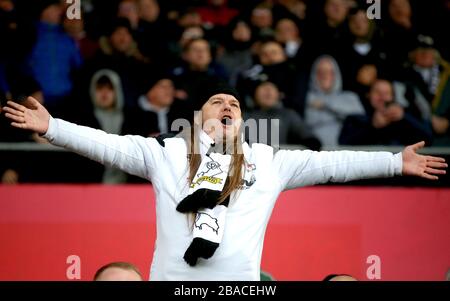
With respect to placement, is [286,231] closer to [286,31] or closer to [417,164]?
[417,164]

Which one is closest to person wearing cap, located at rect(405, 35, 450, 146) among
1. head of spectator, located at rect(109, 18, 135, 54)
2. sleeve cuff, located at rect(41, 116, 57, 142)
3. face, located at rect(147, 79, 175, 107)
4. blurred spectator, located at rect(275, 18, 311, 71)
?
blurred spectator, located at rect(275, 18, 311, 71)

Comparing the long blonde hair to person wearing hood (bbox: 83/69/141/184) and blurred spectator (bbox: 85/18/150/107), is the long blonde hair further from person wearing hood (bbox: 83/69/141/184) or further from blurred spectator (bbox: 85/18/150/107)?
blurred spectator (bbox: 85/18/150/107)

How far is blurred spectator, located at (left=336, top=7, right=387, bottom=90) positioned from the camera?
1044 cm

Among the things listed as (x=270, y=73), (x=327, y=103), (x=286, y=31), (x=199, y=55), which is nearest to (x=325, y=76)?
(x=327, y=103)

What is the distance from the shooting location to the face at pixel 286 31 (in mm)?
10938

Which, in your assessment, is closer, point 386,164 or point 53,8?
point 386,164

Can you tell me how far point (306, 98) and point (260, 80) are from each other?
1.72 feet

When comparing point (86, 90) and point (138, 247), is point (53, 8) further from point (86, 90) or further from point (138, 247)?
point (138, 247)

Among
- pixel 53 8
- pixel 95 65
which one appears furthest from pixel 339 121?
pixel 53 8

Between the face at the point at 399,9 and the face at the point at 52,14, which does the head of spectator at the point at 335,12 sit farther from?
the face at the point at 52,14

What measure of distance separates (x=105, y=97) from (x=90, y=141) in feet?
12.2

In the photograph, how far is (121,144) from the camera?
629 centimetres

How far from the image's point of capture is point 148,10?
11.1 meters

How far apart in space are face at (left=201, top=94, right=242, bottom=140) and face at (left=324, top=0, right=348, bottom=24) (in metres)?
4.49
